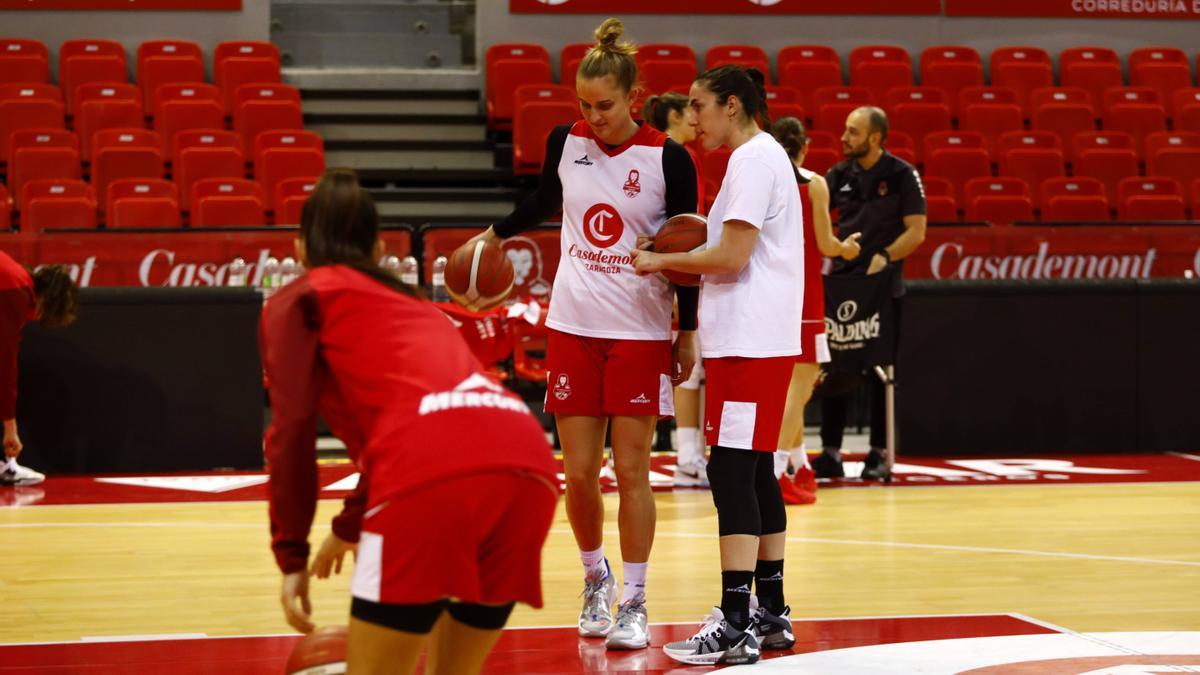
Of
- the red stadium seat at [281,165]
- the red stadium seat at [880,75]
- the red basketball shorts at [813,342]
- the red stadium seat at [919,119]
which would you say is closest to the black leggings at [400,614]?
the red basketball shorts at [813,342]

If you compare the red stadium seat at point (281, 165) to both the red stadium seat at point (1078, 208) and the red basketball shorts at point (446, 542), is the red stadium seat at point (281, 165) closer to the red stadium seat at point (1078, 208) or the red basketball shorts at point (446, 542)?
the red stadium seat at point (1078, 208)

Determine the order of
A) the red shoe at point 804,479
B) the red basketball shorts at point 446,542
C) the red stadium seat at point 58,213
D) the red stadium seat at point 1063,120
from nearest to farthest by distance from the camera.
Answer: the red basketball shorts at point 446,542, the red shoe at point 804,479, the red stadium seat at point 58,213, the red stadium seat at point 1063,120

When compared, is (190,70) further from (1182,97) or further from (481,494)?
(481,494)

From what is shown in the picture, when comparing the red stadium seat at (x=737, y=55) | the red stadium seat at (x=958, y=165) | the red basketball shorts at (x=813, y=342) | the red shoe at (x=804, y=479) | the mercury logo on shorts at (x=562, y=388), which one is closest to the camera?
the mercury logo on shorts at (x=562, y=388)

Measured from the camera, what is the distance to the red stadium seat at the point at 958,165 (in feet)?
42.4

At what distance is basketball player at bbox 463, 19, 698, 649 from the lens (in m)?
4.10

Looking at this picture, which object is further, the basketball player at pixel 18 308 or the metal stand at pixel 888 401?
the metal stand at pixel 888 401

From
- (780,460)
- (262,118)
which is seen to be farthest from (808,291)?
(262,118)

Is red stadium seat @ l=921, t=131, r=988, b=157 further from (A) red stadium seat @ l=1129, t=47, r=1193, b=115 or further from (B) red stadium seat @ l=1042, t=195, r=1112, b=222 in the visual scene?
(A) red stadium seat @ l=1129, t=47, r=1193, b=115

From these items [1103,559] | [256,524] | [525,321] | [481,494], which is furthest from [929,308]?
[481,494]

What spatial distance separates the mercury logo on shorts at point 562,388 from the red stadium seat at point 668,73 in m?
9.48

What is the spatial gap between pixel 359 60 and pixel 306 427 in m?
13.0

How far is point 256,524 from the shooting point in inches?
245

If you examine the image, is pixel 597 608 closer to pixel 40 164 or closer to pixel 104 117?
pixel 40 164
